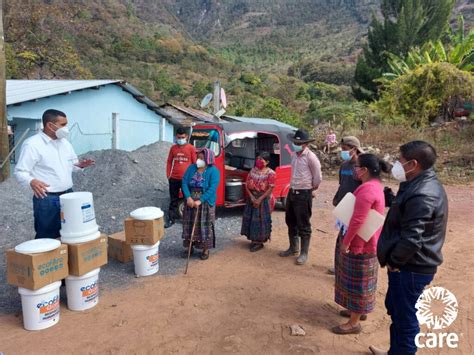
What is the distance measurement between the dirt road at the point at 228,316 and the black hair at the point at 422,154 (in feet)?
5.49

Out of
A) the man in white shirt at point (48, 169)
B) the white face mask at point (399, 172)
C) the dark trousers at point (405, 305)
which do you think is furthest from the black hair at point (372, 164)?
the man in white shirt at point (48, 169)

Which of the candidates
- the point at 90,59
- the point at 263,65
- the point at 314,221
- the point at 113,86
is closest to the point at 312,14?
the point at 263,65

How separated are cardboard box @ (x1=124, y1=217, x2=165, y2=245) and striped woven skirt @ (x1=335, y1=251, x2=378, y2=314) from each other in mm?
2156

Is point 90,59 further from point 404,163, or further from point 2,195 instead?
point 404,163

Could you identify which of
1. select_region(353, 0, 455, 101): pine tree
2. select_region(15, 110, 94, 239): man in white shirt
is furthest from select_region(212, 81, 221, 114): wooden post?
select_region(353, 0, 455, 101): pine tree

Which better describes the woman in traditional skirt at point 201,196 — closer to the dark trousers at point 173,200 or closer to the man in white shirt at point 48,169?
the man in white shirt at point 48,169

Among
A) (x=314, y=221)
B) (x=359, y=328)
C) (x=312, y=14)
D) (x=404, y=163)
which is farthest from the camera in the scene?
(x=312, y=14)

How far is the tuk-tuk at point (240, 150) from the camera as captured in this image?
6.68m

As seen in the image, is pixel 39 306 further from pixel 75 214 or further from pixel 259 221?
pixel 259 221

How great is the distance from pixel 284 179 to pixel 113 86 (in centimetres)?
822

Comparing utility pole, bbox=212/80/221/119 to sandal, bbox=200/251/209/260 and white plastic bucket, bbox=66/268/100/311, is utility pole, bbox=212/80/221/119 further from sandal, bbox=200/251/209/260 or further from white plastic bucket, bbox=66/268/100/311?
white plastic bucket, bbox=66/268/100/311

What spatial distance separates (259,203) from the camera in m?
5.35

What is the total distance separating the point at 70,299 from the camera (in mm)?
3627

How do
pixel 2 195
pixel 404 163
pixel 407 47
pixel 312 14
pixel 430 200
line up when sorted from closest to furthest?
pixel 430 200 < pixel 404 163 < pixel 2 195 < pixel 407 47 < pixel 312 14
